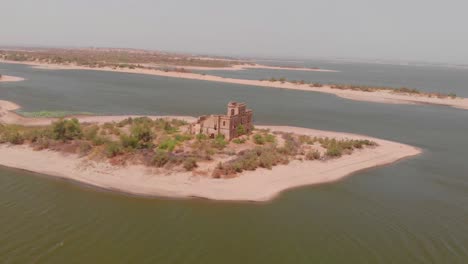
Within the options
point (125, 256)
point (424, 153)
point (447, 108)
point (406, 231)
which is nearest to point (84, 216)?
point (125, 256)

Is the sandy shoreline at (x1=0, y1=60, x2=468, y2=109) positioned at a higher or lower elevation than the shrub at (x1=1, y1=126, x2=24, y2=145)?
higher

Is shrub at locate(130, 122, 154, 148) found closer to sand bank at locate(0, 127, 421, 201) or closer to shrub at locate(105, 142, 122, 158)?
shrub at locate(105, 142, 122, 158)

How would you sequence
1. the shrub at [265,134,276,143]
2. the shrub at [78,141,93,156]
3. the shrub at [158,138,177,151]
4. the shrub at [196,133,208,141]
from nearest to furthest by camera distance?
the shrub at [78,141,93,156] → the shrub at [158,138,177,151] → the shrub at [196,133,208,141] → the shrub at [265,134,276,143]

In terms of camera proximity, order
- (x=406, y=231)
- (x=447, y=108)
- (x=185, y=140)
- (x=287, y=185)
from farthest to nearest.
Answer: (x=447, y=108), (x=185, y=140), (x=287, y=185), (x=406, y=231)

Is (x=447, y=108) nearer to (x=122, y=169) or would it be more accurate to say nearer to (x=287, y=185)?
(x=287, y=185)

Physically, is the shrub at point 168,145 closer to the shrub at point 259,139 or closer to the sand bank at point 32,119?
the shrub at point 259,139

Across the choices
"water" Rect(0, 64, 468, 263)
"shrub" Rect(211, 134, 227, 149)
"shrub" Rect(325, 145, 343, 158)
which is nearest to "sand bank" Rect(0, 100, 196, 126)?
"shrub" Rect(211, 134, 227, 149)
